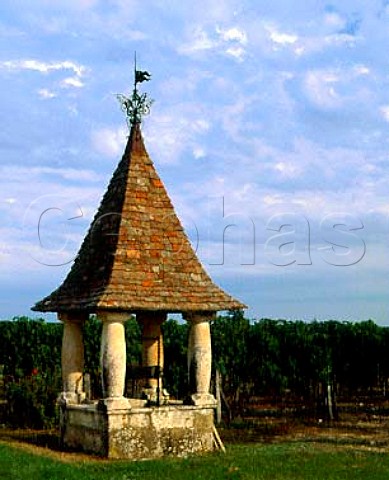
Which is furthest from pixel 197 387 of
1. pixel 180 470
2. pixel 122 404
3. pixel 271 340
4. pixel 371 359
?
pixel 371 359

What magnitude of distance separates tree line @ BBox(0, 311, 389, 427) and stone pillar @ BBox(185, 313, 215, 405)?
9.51 m

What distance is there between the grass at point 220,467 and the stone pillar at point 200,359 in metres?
1.18

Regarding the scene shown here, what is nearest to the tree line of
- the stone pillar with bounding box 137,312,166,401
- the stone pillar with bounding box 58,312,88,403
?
the stone pillar with bounding box 137,312,166,401

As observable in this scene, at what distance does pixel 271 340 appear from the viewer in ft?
85.4

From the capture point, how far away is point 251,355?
26.1m

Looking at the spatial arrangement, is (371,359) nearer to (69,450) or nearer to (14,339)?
(14,339)

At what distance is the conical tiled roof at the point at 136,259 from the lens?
48.4 ft

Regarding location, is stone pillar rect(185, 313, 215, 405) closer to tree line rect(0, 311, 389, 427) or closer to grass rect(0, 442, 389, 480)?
grass rect(0, 442, 389, 480)

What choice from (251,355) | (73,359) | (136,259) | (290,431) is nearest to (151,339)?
(73,359)

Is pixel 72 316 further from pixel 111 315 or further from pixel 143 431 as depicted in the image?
pixel 143 431

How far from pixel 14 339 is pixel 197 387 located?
12298 millimetres

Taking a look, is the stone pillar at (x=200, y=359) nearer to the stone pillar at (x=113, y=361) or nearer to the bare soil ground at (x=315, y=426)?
the stone pillar at (x=113, y=361)

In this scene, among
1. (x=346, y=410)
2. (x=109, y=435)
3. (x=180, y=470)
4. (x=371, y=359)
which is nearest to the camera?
(x=180, y=470)

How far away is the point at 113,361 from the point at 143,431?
4.80 feet
